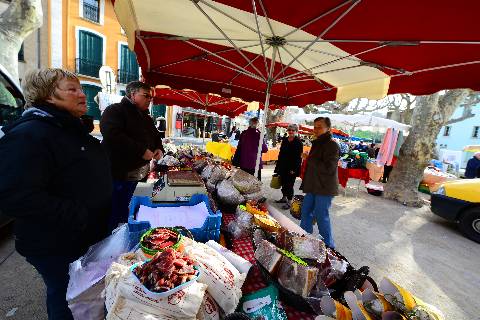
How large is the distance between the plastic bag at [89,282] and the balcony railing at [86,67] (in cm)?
2012

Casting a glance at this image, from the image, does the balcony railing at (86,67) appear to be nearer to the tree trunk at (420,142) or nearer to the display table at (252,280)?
the tree trunk at (420,142)

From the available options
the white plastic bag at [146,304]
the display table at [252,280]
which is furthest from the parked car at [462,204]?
the white plastic bag at [146,304]

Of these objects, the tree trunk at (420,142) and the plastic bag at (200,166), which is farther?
the tree trunk at (420,142)

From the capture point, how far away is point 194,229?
1.85m

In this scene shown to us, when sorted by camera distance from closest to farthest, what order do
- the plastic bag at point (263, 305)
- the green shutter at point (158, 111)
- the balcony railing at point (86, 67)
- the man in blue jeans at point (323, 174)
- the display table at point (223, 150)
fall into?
the plastic bag at point (263, 305)
the man in blue jeans at point (323, 174)
the display table at point (223, 150)
the balcony railing at point (86, 67)
the green shutter at point (158, 111)

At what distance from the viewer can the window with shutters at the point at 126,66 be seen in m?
19.6

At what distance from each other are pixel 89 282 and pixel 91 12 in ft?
72.9

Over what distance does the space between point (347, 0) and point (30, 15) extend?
35.7 feet

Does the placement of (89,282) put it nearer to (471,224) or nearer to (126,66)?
(471,224)

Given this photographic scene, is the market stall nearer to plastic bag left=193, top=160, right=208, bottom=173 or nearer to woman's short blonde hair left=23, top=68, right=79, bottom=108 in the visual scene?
woman's short blonde hair left=23, top=68, right=79, bottom=108

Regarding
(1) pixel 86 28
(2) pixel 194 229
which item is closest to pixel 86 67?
(1) pixel 86 28

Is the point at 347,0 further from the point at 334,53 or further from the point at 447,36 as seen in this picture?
the point at 334,53

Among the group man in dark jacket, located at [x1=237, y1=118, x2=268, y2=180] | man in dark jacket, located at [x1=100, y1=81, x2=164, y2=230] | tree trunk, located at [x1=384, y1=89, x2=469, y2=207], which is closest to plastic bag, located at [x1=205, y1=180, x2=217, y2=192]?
man in dark jacket, located at [x1=100, y1=81, x2=164, y2=230]

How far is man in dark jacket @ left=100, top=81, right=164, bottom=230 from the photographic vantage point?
8.40 ft
